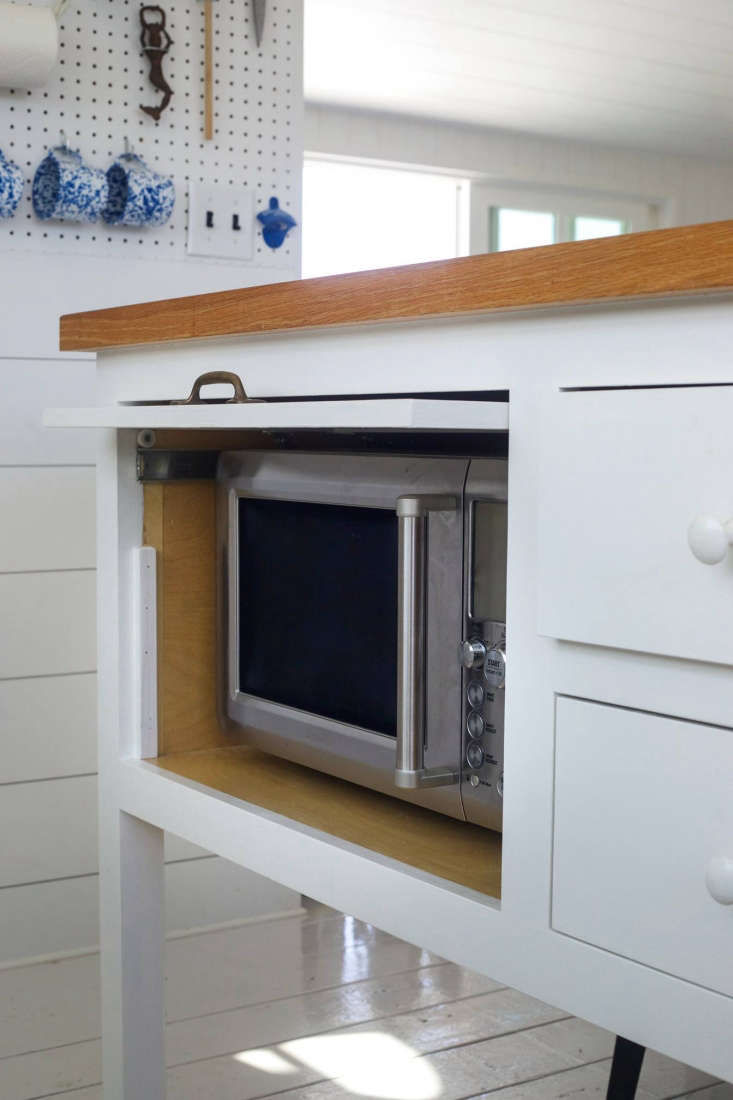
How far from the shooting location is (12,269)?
202 cm

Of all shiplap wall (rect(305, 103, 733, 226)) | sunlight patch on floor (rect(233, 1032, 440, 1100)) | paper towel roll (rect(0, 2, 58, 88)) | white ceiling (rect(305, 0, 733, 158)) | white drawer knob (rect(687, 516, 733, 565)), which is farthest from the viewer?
shiplap wall (rect(305, 103, 733, 226))

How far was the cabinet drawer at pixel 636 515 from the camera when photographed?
71cm

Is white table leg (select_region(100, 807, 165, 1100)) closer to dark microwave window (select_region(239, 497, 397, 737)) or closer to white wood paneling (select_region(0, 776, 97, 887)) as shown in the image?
dark microwave window (select_region(239, 497, 397, 737))

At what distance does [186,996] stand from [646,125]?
387 centimetres

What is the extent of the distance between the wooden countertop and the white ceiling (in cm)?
241

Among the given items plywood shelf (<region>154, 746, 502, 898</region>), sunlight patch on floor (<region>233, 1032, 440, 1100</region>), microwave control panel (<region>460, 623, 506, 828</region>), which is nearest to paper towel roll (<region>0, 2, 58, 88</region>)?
plywood shelf (<region>154, 746, 502, 898</region>)

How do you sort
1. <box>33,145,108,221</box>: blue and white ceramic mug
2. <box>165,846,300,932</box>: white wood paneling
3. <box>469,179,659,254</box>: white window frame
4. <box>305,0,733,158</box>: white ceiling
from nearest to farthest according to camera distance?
1. <box>33,145,108,221</box>: blue and white ceramic mug
2. <box>165,846,300,932</box>: white wood paneling
3. <box>305,0,733,158</box>: white ceiling
4. <box>469,179,659,254</box>: white window frame

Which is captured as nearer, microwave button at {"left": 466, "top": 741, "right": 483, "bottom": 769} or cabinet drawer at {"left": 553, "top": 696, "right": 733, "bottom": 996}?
cabinet drawer at {"left": 553, "top": 696, "right": 733, "bottom": 996}

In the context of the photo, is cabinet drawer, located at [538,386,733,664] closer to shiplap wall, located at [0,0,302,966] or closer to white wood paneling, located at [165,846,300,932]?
shiplap wall, located at [0,0,302,966]

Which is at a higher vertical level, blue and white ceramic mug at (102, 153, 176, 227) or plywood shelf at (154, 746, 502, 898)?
blue and white ceramic mug at (102, 153, 176, 227)

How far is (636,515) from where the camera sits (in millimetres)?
749

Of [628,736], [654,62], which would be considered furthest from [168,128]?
[654,62]

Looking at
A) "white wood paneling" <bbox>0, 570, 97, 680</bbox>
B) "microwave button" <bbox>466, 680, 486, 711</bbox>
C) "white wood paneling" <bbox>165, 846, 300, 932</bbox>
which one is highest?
"microwave button" <bbox>466, 680, 486, 711</bbox>

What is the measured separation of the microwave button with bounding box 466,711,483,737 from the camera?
1.00m
